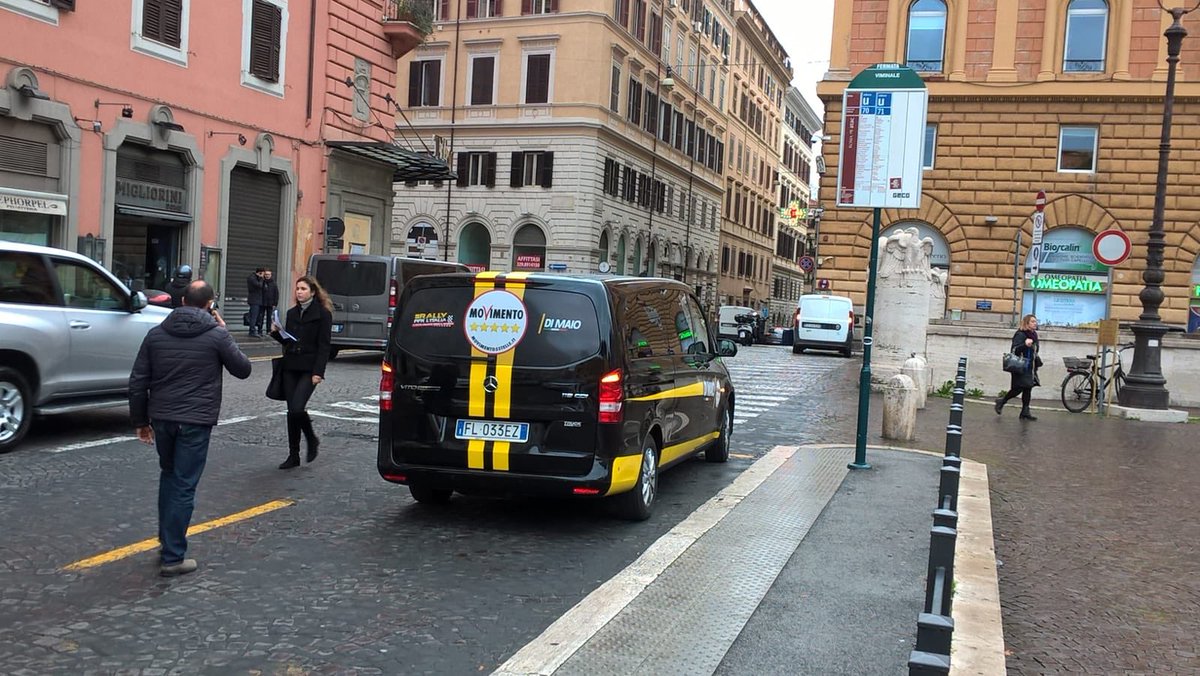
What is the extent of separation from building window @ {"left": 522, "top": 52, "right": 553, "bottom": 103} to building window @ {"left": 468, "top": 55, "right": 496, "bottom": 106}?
168 cm

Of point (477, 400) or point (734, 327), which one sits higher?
point (477, 400)

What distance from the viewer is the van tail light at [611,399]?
652 centimetres

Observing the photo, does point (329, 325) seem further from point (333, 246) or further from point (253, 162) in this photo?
point (333, 246)

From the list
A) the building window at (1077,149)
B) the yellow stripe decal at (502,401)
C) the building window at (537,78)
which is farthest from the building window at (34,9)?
the building window at (537,78)

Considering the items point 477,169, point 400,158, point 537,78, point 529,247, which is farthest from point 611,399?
point 477,169

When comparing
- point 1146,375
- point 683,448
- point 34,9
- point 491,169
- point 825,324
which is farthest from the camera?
point 491,169

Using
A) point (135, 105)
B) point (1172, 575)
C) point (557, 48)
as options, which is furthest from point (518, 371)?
point (557, 48)

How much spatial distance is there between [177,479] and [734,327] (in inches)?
1498

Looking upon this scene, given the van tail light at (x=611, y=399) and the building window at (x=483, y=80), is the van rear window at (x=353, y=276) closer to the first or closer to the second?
the van tail light at (x=611, y=399)

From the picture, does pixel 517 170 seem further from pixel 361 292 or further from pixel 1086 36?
pixel 361 292

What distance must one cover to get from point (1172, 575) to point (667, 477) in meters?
3.93

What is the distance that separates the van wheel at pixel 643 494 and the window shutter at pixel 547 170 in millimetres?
40791

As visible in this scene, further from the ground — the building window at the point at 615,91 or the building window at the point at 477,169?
the building window at the point at 615,91

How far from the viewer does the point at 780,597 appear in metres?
5.38
